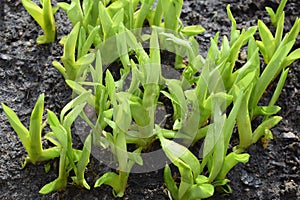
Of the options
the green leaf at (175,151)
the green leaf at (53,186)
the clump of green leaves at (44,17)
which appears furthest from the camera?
the clump of green leaves at (44,17)

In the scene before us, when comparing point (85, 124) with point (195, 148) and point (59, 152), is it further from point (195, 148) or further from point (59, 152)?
point (195, 148)

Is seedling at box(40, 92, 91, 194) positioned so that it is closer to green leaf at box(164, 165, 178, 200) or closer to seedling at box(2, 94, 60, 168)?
seedling at box(2, 94, 60, 168)

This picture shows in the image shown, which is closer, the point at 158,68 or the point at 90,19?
the point at 158,68

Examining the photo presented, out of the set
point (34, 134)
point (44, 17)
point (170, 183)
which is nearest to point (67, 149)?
point (34, 134)

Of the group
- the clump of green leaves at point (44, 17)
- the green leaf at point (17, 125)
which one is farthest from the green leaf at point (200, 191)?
the clump of green leaves at point (44, 17)

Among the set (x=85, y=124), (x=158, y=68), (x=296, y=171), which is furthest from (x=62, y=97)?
(x=296, y=171)

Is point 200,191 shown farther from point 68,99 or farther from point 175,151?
point 68,99

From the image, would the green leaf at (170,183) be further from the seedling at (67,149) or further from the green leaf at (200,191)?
the seedling at (67,149)
